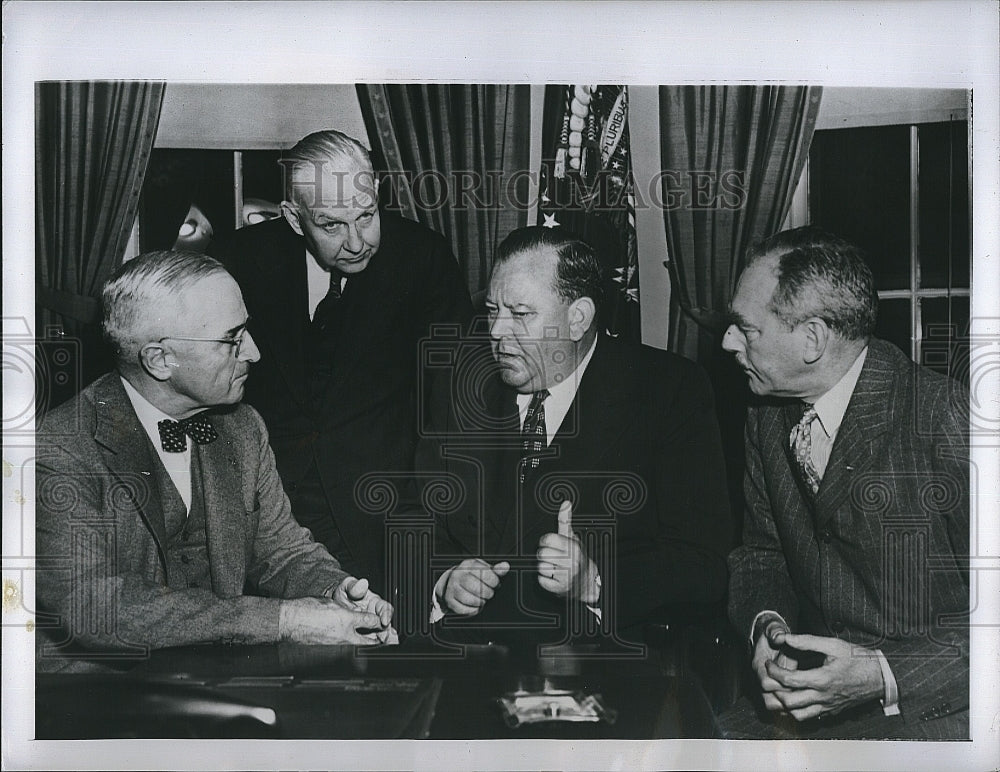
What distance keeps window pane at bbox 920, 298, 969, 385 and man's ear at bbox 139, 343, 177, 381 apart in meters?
2.25

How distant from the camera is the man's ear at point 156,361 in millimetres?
2936

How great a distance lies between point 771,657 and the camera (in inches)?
118

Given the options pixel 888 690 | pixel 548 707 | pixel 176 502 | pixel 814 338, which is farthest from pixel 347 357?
pixel 888 690

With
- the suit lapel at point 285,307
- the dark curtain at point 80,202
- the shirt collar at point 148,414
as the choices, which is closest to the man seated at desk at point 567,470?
the suit lapel at point 285,307

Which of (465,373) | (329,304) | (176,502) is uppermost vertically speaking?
(329,304)

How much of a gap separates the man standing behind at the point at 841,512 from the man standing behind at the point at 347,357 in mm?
965

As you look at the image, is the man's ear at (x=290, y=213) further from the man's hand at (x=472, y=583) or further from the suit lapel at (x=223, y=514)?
the man's hand at (x=472, y=583)

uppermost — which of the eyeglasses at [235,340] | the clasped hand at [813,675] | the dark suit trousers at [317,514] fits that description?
the eyeglasses at [235,340]

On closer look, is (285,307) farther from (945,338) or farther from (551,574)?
(945,338)

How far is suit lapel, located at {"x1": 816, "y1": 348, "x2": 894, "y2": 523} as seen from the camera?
2.97 m

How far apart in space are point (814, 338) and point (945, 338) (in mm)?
405

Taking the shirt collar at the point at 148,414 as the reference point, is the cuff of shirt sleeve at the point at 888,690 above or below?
below

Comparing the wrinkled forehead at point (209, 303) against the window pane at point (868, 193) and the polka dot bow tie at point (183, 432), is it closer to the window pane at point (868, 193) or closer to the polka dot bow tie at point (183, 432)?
the polka dot bow tie at point (183, 432)

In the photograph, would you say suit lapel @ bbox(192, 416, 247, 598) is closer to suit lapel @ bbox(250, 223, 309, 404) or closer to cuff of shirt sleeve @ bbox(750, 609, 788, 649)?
suit lapel @ bbox(250, 223, 309, 404)
